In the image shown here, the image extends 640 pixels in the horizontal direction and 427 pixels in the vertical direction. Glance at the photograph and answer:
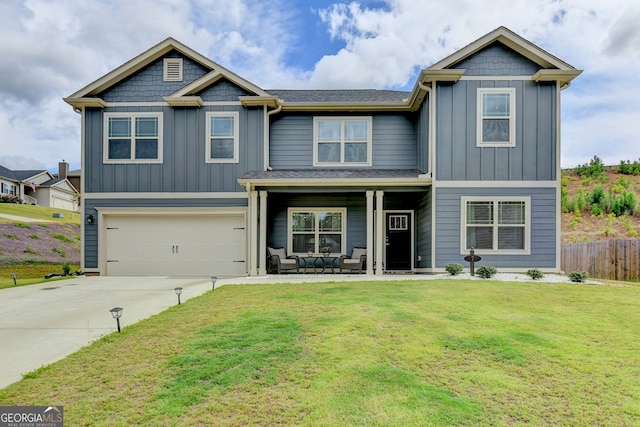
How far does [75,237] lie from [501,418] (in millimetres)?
23506

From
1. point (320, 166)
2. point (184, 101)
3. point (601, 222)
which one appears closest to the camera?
point (184, 101)

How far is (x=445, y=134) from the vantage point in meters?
11.2

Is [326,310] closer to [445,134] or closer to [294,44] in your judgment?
[445,134]

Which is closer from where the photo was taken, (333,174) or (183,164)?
(333,174)

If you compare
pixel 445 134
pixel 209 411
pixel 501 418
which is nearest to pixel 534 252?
pixel 445 134

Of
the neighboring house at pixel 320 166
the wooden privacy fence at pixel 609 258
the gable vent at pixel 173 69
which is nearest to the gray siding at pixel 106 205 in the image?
the neighboring house at pixel 320 166

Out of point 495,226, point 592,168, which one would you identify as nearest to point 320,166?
point 495,226

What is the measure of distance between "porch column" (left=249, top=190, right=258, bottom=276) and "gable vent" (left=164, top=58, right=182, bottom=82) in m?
4.65

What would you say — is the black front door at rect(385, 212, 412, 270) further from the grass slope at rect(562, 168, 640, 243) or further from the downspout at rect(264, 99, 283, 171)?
the grass slope at rect(562, 168, 640, 243)

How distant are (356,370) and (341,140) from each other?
398 inches

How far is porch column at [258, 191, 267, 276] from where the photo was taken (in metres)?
11.9

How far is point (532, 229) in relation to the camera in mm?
11117

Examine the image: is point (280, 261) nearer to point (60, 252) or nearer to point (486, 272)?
point (486, 272)

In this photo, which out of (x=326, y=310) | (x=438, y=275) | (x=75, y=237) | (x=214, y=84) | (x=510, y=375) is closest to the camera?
(x=510, y=375)
